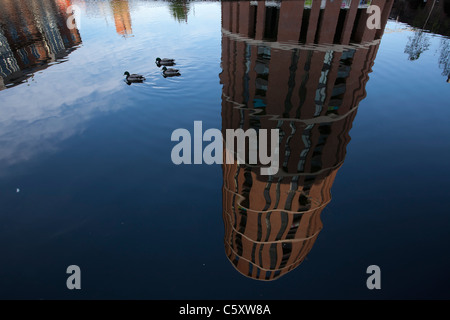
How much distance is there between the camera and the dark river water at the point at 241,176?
9.48 metres

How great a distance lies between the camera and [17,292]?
28.8 feet

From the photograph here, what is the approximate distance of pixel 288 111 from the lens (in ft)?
51.7

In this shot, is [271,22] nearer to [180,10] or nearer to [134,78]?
[134,78]

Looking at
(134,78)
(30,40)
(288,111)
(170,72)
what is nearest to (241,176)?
(288,111)

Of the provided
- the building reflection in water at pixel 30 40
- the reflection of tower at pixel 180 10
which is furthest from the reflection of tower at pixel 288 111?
the reflection of tower at pixel 180 10

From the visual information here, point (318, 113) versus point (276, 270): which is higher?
point (318, 113)

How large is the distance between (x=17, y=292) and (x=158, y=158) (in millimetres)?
8282

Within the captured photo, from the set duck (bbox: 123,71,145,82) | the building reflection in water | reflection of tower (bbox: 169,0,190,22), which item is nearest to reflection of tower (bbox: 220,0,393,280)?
duck (bbox: 123,71,145,82)

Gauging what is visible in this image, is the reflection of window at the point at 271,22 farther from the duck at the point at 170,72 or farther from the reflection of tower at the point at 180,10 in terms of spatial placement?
the reflection of tower at the point at 180,10

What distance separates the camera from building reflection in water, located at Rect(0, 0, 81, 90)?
2631 centimetres

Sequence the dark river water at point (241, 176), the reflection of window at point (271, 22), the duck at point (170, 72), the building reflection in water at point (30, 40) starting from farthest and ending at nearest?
the building reflection in water at point (30, 40)
the duck at point (170, 72)
the reflection of window at point (271, 22)
the dark river water at point (241, 176)

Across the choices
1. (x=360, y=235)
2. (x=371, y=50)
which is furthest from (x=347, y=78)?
(x=360, y=235)

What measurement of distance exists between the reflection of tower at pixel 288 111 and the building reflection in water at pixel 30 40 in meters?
21.0
